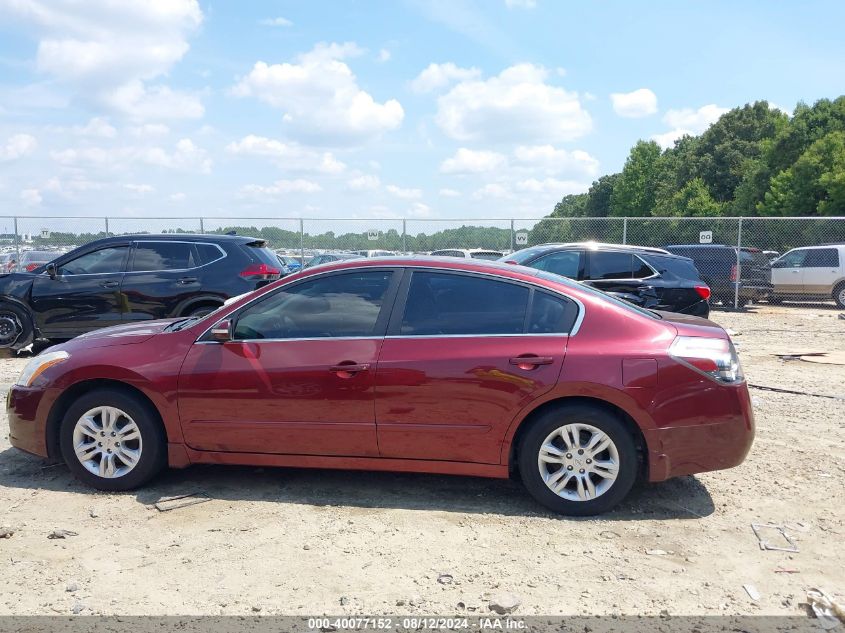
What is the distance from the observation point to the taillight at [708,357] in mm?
4188

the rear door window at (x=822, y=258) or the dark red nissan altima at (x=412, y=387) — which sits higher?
the rear door window at (x=822, y=258)

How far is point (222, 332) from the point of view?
4543 mm

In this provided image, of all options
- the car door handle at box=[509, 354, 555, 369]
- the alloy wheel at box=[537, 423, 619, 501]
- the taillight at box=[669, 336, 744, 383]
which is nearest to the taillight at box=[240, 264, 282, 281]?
the car door handle at box=[509, 354, 555, 369]

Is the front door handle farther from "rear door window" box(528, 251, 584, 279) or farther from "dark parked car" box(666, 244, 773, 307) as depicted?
"dark parked car" box(666, 244, 773, 307)

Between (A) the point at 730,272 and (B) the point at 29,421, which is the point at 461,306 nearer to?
(B) the point at 29,421

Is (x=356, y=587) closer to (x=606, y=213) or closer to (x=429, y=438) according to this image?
(x=429, y=438)

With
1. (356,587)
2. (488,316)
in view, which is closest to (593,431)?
(488,316)

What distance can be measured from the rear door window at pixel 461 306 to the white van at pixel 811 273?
57.5 feet

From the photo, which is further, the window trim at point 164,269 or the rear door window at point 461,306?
the window trim at point 164,269

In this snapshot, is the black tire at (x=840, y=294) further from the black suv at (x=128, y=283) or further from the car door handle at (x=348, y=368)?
the car door handle at (x=348, y=368)

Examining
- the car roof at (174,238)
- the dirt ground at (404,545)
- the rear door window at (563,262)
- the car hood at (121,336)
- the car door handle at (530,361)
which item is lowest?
the dirt ground at (404,545)

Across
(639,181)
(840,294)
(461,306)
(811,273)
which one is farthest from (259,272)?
(639,181)

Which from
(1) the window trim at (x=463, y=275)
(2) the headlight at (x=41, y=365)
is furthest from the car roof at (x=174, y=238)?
(1) the window trim at (x=463, y=275)

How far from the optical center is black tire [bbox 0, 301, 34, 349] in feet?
32.0
